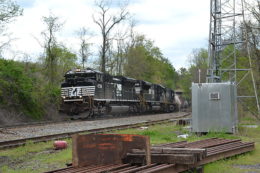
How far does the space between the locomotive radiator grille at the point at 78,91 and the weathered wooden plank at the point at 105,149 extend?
17131mm

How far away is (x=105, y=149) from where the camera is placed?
5.70 meters

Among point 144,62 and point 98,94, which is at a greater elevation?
point 144,62

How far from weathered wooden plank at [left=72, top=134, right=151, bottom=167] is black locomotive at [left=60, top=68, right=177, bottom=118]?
55.5 ft

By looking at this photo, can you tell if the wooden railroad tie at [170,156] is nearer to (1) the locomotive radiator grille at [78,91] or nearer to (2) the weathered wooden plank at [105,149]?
(2) the weathered wooden plank at [105,149]

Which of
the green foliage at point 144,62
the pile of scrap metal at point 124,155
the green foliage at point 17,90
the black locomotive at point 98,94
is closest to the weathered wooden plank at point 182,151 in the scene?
the pile of scrap metal at point 124,155

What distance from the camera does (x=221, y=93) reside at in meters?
12.3

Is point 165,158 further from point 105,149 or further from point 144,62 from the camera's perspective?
point 144,62

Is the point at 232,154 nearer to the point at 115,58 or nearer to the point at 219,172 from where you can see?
the point at 219,172

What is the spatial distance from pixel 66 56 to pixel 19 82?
22.0m

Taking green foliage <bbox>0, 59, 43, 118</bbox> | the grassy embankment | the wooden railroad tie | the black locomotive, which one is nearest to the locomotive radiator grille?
the black locomotive

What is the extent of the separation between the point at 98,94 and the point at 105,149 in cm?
1799

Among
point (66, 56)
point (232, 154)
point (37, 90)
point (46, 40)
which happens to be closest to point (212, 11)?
point (232, 154)

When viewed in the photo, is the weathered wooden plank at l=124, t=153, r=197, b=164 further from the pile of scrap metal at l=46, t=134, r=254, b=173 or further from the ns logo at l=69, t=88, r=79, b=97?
the ns logo at l=69, t=88, r=79, b=97

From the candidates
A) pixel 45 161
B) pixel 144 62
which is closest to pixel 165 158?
pixel 45 161
